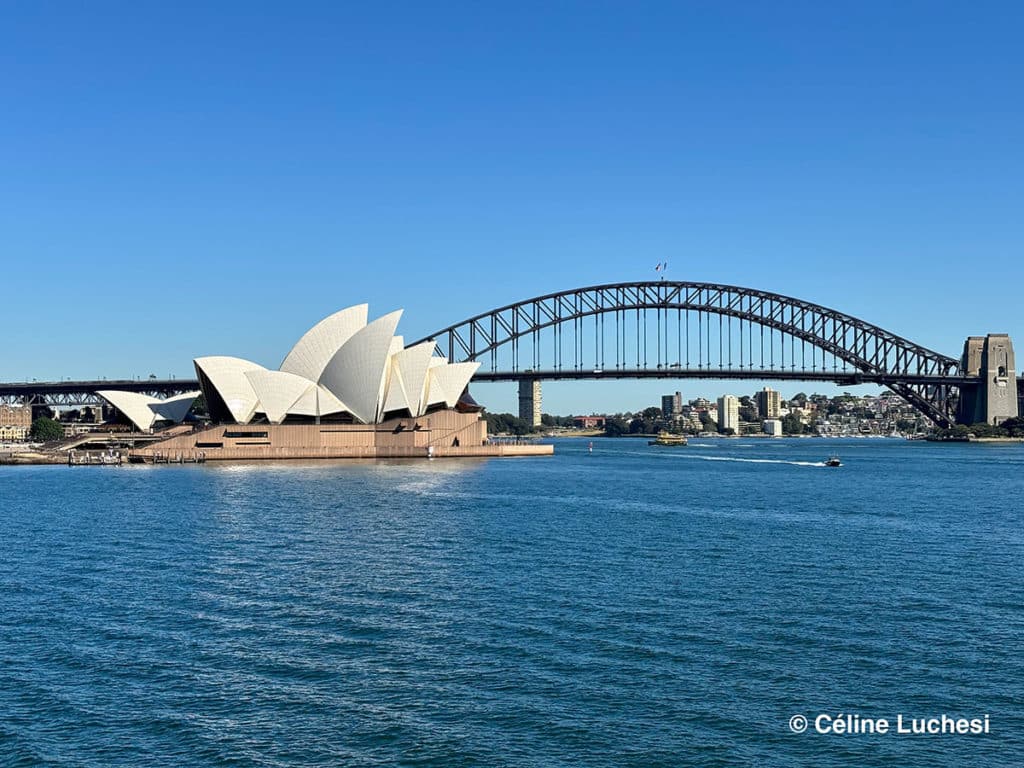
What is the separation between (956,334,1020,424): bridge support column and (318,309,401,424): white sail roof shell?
7193 centimetres

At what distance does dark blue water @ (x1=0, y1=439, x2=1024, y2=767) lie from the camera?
11.5 meters

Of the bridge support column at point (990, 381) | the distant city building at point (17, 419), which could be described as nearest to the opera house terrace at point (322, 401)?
the distant city building at point (17, 419)

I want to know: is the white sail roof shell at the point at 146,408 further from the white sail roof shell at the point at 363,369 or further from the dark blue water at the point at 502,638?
the dark blue water at the point at 502,638

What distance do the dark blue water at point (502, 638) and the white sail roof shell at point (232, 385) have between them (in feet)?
119

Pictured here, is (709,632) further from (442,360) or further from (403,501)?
(442,360)

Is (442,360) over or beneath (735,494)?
over

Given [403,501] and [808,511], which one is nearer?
[808,511]

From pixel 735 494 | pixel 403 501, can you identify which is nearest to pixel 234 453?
pixel 403 501

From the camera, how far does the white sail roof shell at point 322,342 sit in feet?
224

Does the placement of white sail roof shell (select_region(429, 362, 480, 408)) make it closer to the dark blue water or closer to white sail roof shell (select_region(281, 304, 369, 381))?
white sail roof shell (select_region(281, 304, 369, 381))

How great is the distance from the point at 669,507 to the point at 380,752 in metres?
25.9

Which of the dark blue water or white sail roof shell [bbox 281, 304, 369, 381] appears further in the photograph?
white sail roof shell [bbox 281, 304, 369, 381]

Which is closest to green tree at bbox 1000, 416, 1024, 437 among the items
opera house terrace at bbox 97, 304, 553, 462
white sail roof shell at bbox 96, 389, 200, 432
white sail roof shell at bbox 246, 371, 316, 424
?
opera house terrace at bbox 97, 304, 553, 462

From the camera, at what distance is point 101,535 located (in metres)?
27.6
